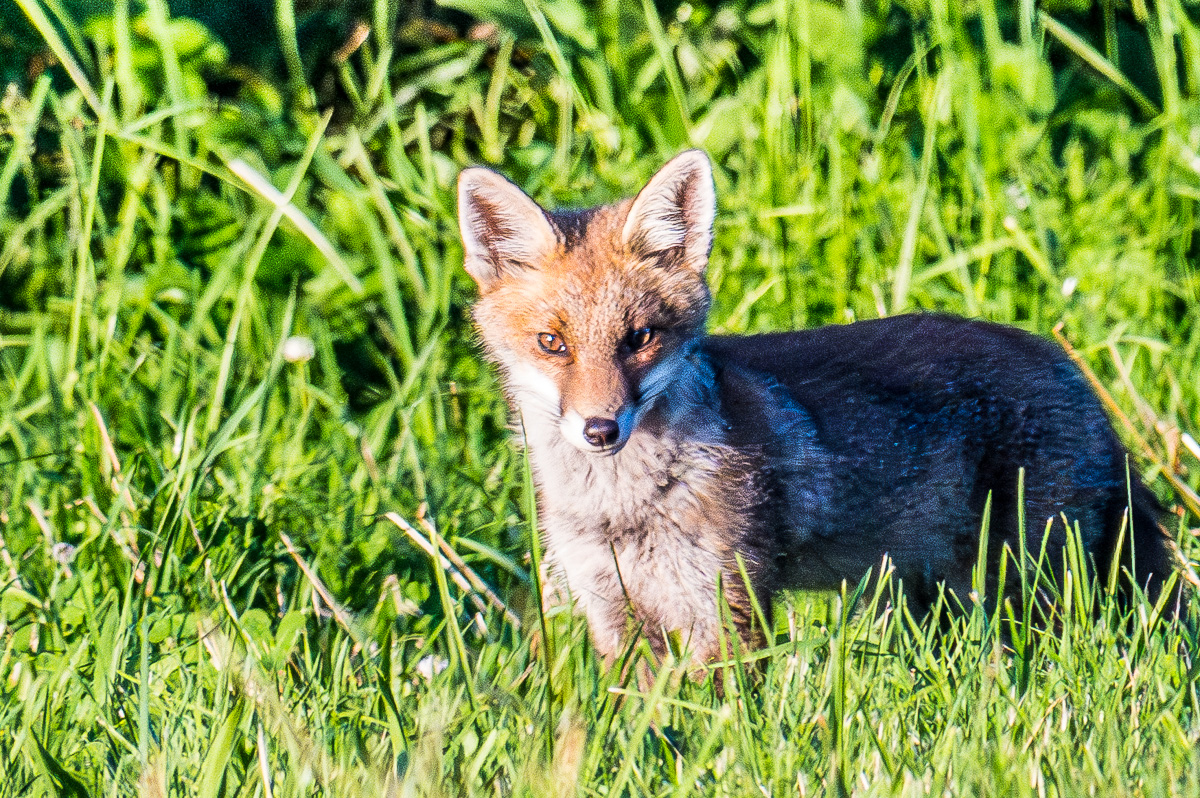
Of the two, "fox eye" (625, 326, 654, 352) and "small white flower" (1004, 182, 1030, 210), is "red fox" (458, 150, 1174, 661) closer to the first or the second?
"fox eye" (625, 326, 654, 352)

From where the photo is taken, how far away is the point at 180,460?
137 inches

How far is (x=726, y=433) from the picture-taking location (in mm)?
3430

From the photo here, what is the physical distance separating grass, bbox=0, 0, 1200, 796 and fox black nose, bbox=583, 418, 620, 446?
0.39 meters

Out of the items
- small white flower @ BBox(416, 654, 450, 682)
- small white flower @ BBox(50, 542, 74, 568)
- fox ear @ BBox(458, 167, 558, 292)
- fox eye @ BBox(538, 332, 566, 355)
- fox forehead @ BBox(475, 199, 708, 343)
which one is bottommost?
small white flower @ BBox(416, 654, 450, 682)

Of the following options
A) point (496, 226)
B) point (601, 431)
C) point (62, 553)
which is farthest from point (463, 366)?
point (601, 431)

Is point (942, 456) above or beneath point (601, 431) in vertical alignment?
beneath

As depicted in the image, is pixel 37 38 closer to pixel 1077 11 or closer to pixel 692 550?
pixel 692 550

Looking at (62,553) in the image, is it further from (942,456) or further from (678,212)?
(942,456)

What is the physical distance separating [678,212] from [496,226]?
51 cm

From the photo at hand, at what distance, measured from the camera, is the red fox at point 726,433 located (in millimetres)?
3338

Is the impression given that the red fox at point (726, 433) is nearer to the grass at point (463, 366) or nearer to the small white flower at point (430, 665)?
the grass at point (463, 366)

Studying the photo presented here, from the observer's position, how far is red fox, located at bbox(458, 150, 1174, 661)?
11.0 ft

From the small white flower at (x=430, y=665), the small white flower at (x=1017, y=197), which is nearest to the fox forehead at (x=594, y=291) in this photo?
the small white flower at (x=430, y=665)

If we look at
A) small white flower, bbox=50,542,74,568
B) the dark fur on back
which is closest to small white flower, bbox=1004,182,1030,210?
the dark fur on back
